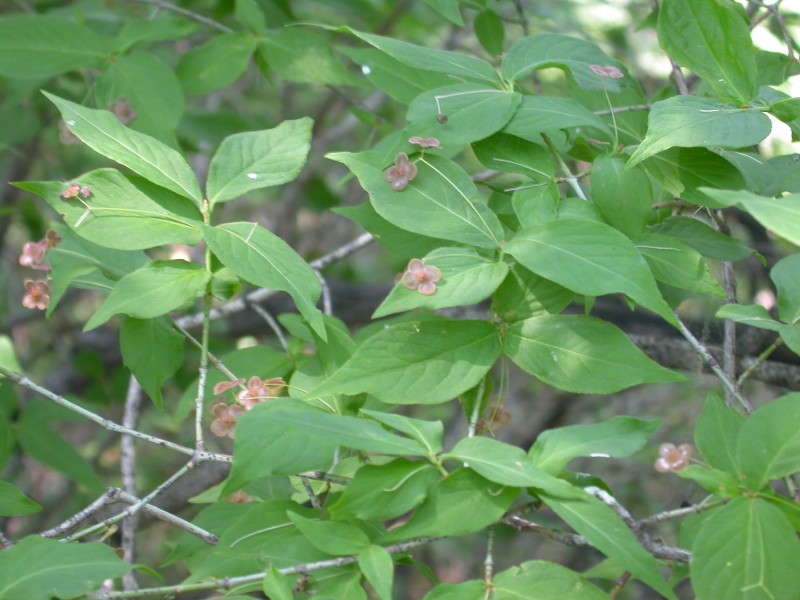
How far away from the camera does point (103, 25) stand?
2.25 metres

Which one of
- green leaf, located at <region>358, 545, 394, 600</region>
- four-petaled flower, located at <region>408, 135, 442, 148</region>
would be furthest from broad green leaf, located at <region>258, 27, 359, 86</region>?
green leaf, located at <region>358, 545, 394, 600</region>

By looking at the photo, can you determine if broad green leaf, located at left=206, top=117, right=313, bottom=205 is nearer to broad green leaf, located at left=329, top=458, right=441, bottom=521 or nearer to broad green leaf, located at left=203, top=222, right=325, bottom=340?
broad green leaf, located at left=203, top=222, right=325, bottom=340

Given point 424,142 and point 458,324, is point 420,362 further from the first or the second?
point 424,142

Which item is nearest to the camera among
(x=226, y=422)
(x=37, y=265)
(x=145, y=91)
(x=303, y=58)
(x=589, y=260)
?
(x=589, y=260)

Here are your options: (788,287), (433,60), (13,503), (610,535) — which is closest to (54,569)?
(13,503)

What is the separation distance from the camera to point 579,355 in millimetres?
1015

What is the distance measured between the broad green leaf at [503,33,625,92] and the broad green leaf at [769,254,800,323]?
35 cm

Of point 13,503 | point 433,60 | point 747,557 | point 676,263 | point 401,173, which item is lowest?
point 13,503

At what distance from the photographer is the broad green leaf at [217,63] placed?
1828 mm

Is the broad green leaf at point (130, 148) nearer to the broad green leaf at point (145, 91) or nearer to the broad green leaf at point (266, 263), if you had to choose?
the broad green leaf at point (266, 263)

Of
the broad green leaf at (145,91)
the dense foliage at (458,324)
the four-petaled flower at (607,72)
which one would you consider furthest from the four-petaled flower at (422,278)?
the broad green leaf at (145,91)

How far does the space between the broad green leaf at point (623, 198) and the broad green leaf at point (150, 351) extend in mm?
607

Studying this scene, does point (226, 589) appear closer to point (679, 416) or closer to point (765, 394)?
point (765, 394)

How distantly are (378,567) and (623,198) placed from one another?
22.2 inches
